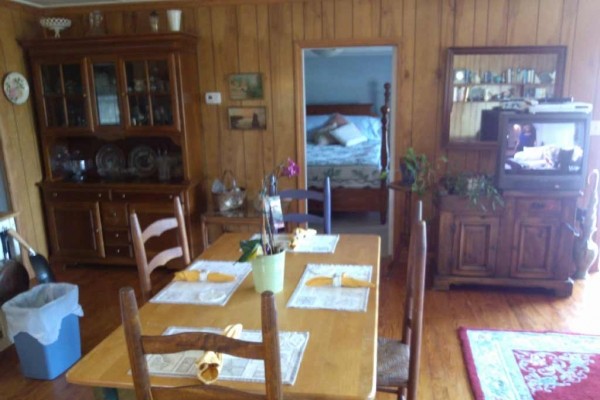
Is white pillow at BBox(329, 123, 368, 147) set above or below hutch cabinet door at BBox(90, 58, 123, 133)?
below

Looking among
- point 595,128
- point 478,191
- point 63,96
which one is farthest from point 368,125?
point 63,96

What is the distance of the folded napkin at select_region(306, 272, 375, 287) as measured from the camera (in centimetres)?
183

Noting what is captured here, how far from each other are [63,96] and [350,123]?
3.95m

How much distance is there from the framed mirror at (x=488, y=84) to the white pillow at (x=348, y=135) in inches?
106

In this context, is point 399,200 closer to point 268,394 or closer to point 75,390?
point 75,390

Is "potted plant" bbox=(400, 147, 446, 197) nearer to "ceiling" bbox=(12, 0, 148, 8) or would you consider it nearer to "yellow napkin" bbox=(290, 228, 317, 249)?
"yellow napkin" bbox=(290, 228, 317, 249)

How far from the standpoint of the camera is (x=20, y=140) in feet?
12.9

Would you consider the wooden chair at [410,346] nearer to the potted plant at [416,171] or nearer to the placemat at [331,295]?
the placemat at [331,295]

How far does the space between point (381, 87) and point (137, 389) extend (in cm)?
674

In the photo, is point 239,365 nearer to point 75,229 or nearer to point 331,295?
point 331,295

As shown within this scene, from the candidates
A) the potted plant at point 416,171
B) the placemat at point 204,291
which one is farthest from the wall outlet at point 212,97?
the placemat at point 204,291

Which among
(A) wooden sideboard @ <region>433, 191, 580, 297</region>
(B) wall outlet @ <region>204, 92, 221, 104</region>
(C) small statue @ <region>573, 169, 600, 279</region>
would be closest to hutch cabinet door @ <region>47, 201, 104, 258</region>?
(B) wall outlet @ <region>204, 92, 221, 104</region>

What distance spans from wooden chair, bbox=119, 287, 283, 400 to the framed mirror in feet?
10.3

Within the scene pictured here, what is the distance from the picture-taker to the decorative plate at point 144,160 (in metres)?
4.30
